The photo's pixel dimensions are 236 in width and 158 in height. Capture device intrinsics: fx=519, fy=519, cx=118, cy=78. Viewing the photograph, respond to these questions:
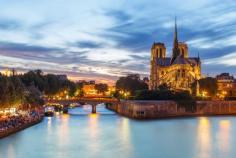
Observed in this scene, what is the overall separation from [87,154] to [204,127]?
1800cm

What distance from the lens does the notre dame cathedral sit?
8912 cm

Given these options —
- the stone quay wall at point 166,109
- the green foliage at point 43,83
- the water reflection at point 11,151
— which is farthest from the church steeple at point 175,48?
the water reflection at point 11,151

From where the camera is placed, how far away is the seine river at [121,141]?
2972 cm

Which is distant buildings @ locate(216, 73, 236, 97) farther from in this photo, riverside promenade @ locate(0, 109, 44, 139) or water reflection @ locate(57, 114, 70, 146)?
riverside promenade @ locate(0, 109, 44, 139)

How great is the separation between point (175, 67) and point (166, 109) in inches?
1270

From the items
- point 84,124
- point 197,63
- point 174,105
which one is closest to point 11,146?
point 84,124

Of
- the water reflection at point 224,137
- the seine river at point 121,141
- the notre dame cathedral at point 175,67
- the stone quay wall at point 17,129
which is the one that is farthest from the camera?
the notre dame cathedral at point 175,67

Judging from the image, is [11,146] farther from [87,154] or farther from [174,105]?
[174,105]

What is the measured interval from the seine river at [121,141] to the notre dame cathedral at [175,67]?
40081 millimetres

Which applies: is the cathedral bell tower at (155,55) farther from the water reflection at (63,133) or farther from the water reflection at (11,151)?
the water reflection at (11,151)

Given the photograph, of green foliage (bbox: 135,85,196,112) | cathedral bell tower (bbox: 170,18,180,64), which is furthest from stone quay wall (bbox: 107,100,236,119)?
cathedral bell tower (bbox: 170,18,180,64)

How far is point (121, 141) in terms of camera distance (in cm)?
3544

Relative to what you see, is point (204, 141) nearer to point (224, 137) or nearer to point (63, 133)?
point (224, 137)

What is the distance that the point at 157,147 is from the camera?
107 ft
